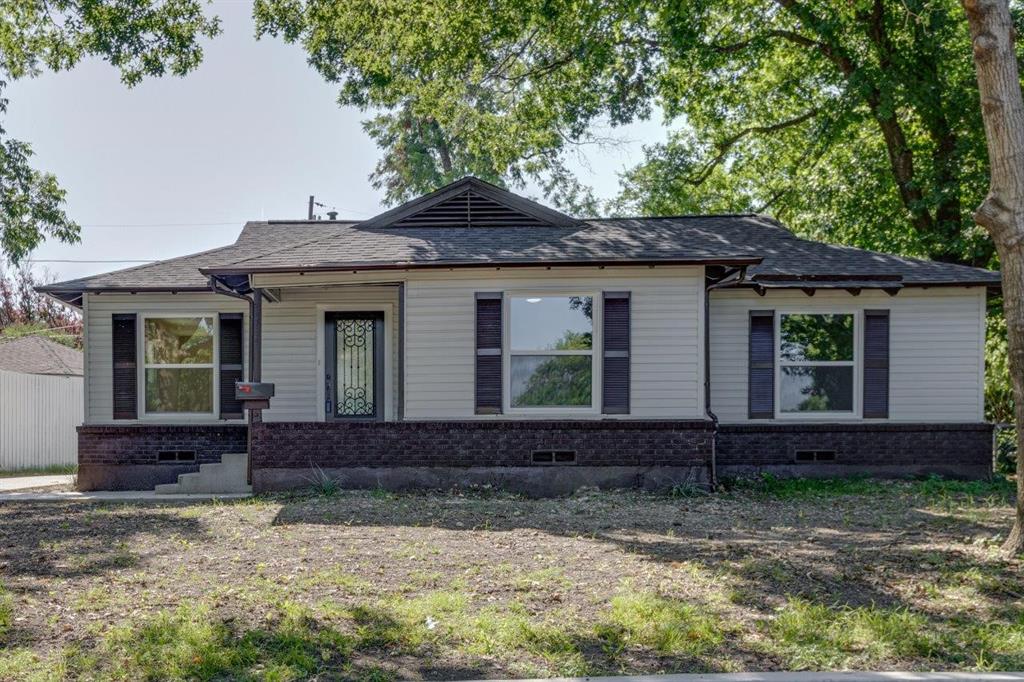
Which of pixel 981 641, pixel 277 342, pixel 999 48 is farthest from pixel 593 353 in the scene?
pixel 981 641

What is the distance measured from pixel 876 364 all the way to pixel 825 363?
742mm

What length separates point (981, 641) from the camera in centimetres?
558

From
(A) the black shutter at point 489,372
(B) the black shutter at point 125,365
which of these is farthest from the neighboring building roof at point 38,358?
(A) the black shutter at point 489,372

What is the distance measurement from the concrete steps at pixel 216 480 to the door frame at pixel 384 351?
1.38m

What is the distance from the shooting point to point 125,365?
555 inches

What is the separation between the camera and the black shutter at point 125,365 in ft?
46.1

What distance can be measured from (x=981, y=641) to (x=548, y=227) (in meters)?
9.69

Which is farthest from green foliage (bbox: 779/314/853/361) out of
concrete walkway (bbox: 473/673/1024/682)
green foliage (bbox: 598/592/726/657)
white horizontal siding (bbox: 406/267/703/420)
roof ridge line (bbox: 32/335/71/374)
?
roof ridge line (bbox: 32/335/71/374)

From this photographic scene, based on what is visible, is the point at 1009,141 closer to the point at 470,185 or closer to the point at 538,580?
the point at 538,580

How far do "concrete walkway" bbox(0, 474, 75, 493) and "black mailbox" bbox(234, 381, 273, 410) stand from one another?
222 inches

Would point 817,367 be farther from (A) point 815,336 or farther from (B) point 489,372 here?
(B) point 489,372

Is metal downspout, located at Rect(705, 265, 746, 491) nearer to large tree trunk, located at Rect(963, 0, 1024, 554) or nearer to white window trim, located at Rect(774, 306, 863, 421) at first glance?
white window trim, located at Rect(774, 306, 863, 421)

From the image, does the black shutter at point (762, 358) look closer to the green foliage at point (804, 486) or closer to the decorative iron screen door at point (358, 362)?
the green foliage at point (804, 486)

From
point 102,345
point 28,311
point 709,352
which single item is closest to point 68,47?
point 102,345
